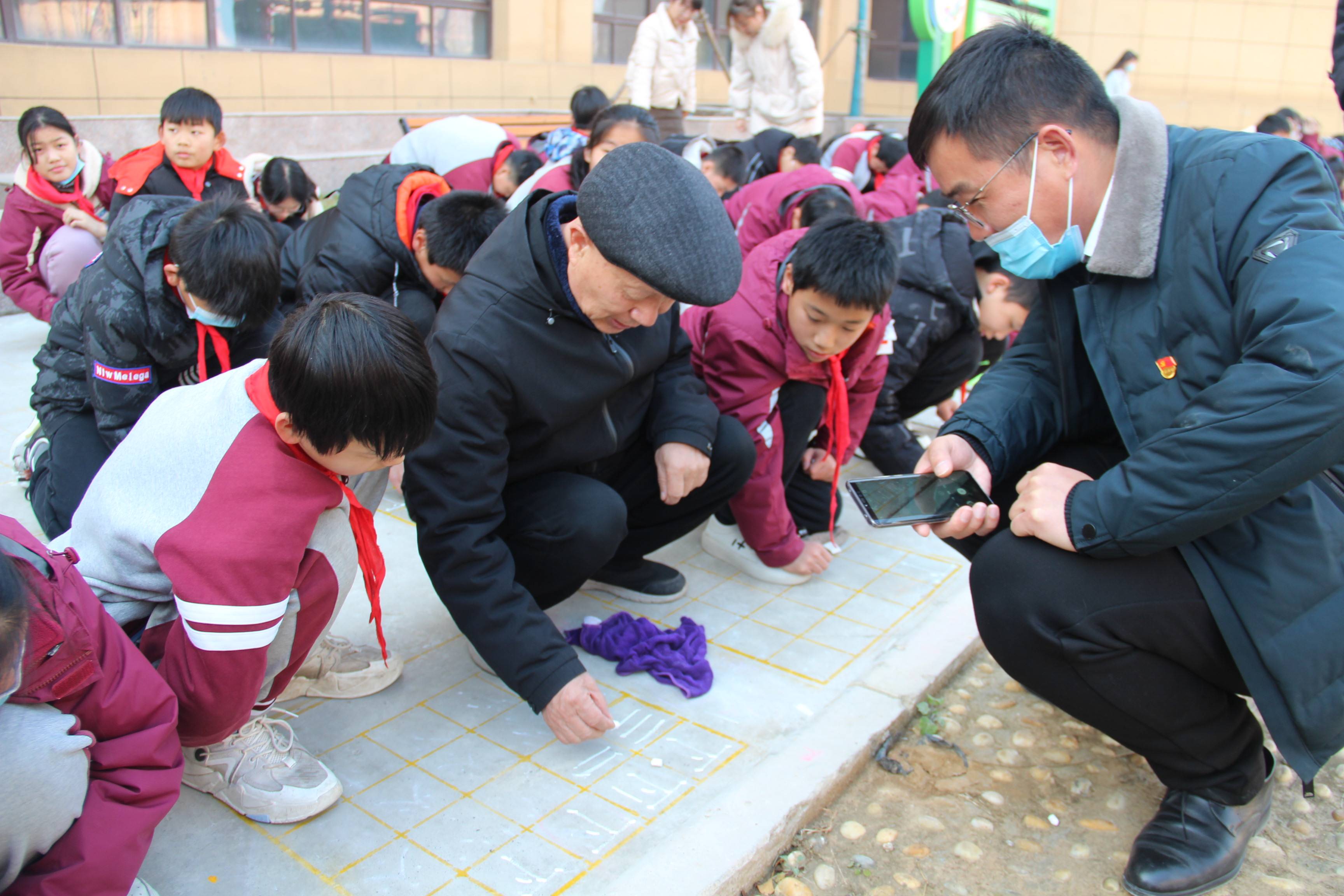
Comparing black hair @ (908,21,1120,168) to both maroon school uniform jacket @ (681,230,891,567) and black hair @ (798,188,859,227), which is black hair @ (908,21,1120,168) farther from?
black hair @ (798,188,859,227)

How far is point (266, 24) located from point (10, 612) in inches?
335

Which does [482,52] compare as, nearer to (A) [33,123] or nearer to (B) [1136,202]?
(A) [33,123]

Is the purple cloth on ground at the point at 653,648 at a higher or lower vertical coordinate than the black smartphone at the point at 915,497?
lower

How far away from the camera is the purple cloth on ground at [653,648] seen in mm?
2359

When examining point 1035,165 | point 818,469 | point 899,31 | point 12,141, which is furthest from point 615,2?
point 1035,165

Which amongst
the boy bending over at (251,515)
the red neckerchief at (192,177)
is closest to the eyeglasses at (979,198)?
the boy bending over at (251,515)

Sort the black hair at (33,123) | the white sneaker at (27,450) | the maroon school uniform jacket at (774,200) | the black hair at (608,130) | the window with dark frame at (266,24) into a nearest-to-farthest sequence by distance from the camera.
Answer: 1. the white sneaker at (27,450)
2. the maroon school uniform jacket at (774,200)
3. the black hair at (608,130)
4. the black hair at (33,123)
5. the window with dark frame at (266,24)

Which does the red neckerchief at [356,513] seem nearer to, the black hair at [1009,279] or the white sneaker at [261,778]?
the white sneaker at [261,778]

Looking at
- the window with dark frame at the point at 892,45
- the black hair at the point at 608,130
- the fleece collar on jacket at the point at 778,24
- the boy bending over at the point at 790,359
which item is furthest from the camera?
the window with dark frame at the point at 892,45

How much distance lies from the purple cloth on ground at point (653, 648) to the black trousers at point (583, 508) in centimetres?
15

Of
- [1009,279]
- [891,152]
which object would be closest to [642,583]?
[1009,279]

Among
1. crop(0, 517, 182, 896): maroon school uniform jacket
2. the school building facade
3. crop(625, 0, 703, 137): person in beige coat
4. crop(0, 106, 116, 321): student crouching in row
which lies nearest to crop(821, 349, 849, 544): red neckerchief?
crop(0, 517, 182, 896): maroon school uniform jacket

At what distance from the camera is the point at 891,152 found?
6.29 meters

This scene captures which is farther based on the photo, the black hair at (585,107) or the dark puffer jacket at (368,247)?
the black hair at (585,107)
